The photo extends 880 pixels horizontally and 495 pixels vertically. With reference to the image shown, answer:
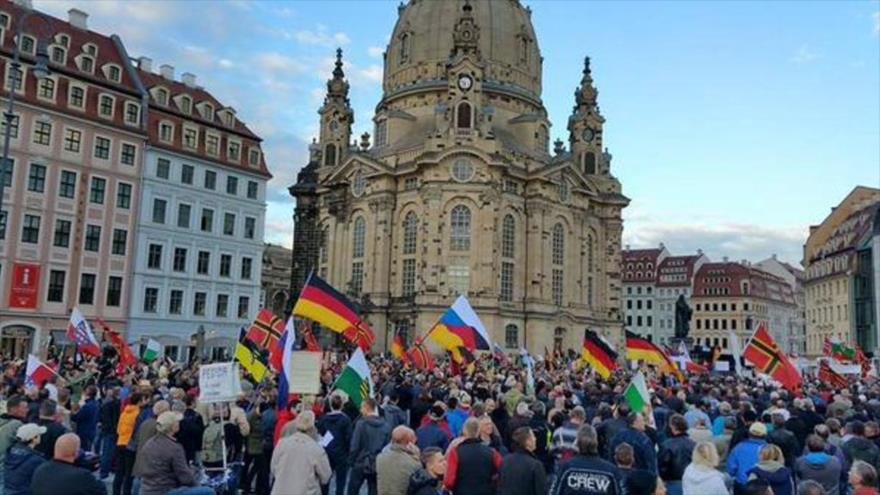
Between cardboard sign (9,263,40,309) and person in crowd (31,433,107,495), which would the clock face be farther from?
person in crowd (31,433,107,495)

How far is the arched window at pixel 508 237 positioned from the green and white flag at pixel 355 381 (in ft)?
183

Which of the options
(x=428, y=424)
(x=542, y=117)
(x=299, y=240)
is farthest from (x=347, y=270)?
(x=428, y=424)

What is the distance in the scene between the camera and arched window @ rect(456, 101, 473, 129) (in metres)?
69.5

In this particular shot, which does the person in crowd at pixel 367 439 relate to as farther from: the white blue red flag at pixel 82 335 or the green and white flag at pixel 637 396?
the white blue red flag at pixel 82 335

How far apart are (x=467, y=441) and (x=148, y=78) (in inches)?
2003

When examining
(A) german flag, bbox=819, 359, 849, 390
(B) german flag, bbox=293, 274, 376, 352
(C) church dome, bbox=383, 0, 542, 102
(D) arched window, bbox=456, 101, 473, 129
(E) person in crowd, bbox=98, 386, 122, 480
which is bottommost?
(E) person in crowd, bbox=98, 386, 122, 480

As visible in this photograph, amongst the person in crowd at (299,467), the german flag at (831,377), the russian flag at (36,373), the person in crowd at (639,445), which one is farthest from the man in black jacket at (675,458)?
the german flag at (831,377)

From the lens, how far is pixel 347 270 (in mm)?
74562

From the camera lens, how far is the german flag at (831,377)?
87.8 ft

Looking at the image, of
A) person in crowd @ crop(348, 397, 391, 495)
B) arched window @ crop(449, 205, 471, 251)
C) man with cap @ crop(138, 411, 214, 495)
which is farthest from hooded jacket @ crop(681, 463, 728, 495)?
arched window @ crop(449, 205, 471, 251)

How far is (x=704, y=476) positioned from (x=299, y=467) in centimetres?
467

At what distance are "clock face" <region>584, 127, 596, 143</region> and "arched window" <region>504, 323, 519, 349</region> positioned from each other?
96.3 feet

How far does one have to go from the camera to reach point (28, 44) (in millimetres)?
45031

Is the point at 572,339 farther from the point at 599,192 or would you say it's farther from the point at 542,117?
the point at 542,117
